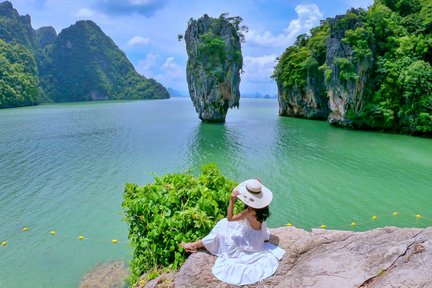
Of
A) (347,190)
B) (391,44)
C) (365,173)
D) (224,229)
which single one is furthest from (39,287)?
(391,44)

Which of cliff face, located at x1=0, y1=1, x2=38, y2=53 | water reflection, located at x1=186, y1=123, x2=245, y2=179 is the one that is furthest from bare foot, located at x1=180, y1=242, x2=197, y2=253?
cliff face, located at x1=0, y1=1, x2=38, y2=53

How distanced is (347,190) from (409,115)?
16.6 meters

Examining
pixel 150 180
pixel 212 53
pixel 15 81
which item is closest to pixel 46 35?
pixel 15 81

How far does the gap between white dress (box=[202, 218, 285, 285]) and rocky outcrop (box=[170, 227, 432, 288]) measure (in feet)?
0.31

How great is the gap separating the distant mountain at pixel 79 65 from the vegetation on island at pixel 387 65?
300 feet

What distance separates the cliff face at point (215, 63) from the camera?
104ft

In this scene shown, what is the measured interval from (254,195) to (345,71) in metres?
25.8

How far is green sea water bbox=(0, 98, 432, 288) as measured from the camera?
785 cm

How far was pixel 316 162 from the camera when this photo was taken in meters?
16.1

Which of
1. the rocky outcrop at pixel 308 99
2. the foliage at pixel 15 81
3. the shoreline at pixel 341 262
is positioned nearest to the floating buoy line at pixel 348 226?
the shoreline at pixel 341 262

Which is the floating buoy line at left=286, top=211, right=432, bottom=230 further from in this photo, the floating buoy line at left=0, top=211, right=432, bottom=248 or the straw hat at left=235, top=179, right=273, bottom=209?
the straw hat at left=235, top=179, right=273, bottom=209

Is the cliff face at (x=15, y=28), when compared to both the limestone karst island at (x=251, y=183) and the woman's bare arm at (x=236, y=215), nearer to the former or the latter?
the limestone karst island at (x=251, y=183)

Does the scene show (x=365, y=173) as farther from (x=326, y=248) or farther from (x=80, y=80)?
(x=80, y=80)

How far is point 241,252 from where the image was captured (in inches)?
153
